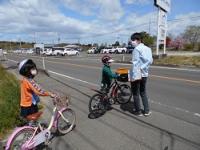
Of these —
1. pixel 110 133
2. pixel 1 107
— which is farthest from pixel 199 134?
pixel 1 107

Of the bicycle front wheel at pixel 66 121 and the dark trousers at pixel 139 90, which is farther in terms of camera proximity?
the dark trousers at pixel 139 90

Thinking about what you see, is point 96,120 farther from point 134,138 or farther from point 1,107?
point 1,107

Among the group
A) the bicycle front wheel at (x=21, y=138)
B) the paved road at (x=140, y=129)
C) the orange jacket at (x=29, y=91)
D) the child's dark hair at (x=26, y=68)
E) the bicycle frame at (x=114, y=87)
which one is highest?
the child's dark hair at (x=26, y=68)

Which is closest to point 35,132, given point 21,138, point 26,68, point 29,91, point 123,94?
point 21,138

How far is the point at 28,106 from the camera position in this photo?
207 inches

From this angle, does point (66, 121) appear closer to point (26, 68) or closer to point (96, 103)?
point (96, 103)

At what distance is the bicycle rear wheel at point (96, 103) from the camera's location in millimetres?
7699

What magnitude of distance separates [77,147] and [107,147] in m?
0.59

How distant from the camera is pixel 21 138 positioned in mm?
4902

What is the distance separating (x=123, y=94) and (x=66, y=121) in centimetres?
289

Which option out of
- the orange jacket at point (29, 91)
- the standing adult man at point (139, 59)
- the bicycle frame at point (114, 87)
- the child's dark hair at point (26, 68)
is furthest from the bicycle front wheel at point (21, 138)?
the bicycle frame at point (114, 87)

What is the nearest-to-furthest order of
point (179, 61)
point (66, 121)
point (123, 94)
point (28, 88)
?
1. point (28, 88)
2. point (66, 121)
3. point (123, 94)
4. point (179, 61)

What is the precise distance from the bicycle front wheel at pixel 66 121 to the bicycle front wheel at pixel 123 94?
251cm

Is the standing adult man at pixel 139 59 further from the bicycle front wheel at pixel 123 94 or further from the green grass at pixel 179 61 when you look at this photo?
the green grass at pixel 179 61
